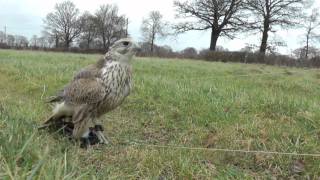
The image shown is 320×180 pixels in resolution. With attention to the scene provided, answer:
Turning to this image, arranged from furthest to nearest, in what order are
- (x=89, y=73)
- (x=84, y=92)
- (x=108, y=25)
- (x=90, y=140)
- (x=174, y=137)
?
(x=108, y=25) < (x=174, y=137) < (x=90, y=140) < (x=89, y=73) < (x=84, y=92)

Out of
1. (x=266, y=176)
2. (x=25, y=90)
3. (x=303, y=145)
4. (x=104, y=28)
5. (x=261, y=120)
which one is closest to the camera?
(x=266, y=176)

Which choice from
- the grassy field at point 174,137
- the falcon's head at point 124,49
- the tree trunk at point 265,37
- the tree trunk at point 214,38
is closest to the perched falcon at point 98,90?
the falcon's head at point 124,49

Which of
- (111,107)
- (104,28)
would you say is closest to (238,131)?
(111,107)

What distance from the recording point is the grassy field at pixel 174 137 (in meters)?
3.81

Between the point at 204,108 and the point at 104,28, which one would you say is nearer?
the point at 204,108

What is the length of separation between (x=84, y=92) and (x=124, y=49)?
645mm

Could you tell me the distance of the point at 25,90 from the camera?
9.12m

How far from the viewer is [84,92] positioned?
5371 millimetres

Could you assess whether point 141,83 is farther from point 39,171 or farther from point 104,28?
point 104,28

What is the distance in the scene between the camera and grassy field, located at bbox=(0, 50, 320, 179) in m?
3.81

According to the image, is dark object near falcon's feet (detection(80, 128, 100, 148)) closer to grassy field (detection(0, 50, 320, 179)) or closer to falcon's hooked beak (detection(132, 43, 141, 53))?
grassy field (detection(0, 50, 320, 179))

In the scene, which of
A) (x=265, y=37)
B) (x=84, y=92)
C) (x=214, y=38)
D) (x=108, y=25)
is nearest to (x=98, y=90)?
(x=84, y=92)

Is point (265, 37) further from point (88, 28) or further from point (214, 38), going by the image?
point (88, 28)

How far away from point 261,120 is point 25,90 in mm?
4732
